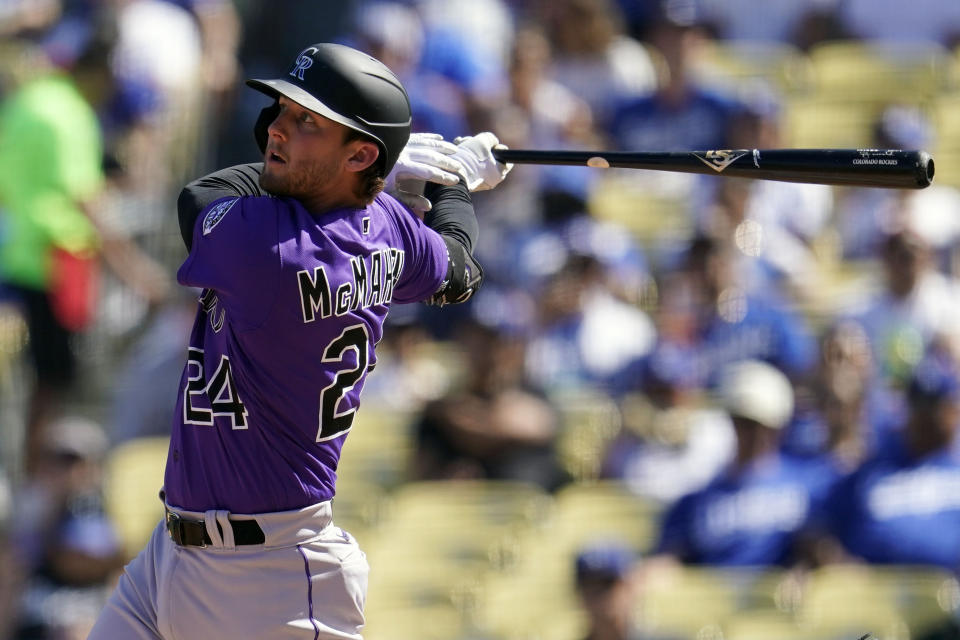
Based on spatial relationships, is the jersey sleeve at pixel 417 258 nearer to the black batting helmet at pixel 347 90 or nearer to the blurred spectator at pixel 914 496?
the black batting helmet at pixel 347 90

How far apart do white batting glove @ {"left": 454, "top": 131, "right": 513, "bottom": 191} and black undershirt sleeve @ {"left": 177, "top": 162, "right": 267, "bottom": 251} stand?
470mm

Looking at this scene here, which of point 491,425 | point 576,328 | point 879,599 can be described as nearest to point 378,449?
point 491,425

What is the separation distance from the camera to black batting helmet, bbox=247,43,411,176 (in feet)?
8.42

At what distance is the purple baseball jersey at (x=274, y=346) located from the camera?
8.31 ft

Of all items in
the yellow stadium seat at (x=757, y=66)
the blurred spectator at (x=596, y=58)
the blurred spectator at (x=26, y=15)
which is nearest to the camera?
the yellow stadium seat at (x=757, y=66)

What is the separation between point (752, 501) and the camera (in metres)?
5.05

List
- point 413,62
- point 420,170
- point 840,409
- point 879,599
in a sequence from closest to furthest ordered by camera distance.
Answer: point 420,170, point 879,599, point 840,409, point 413,62

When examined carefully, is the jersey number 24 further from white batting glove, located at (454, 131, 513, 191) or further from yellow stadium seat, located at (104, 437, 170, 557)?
yellow stadium seat, located at (104, 437, 170, 557)

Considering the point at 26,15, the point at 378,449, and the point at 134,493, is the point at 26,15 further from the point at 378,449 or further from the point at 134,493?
the point at 378,449

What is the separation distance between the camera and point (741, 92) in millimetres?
6297

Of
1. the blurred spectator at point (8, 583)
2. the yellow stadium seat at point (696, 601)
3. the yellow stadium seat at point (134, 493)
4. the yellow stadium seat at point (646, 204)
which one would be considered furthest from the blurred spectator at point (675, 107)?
the blurred spectator at point (8, 583)

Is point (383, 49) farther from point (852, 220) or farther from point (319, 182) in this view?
point (319, 182)

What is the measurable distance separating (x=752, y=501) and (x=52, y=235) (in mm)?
3280

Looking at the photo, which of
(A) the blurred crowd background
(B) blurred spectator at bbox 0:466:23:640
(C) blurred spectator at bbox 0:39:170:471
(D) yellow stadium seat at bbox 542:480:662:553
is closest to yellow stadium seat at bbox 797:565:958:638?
(A) the blurred crowd background
